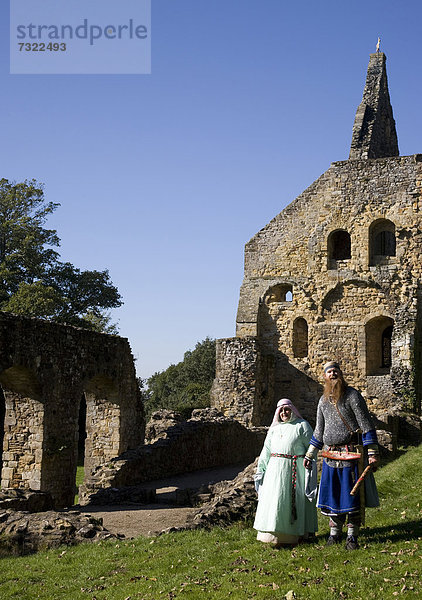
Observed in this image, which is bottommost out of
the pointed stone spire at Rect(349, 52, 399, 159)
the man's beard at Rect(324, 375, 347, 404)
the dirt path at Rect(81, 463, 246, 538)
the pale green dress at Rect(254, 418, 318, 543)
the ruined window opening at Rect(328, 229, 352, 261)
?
the dirt path at Rect(81, 463, 246, 538)

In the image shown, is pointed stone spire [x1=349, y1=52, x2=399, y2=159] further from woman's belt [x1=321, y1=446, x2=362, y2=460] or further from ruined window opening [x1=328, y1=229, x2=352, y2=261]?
woman's belt [x1=321, y1=446, x2=362, y2=460]

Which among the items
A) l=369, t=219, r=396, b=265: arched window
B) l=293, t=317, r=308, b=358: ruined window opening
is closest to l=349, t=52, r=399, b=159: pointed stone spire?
→ l=369, t=219, r=396, b=265: arched window

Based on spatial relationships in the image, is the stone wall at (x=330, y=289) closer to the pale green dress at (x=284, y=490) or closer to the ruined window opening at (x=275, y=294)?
the ruined window opening at (x=275, y=294)

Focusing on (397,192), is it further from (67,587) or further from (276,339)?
(67,587)

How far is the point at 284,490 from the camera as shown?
847cm

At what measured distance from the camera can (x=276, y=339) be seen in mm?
28797

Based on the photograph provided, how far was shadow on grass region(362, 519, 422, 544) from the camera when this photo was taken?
8.43 m

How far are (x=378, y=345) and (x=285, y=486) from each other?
66.6ft

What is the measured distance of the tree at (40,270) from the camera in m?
37.7

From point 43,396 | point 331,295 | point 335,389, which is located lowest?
point 43,396

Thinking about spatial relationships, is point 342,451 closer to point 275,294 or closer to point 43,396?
point 43,396

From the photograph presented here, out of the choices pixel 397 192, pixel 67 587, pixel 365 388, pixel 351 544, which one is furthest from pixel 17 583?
pixel 397 192

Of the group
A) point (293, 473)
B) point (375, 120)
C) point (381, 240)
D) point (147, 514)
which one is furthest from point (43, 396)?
point (375, 120)

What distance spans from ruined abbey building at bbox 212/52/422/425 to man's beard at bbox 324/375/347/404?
17487mm
